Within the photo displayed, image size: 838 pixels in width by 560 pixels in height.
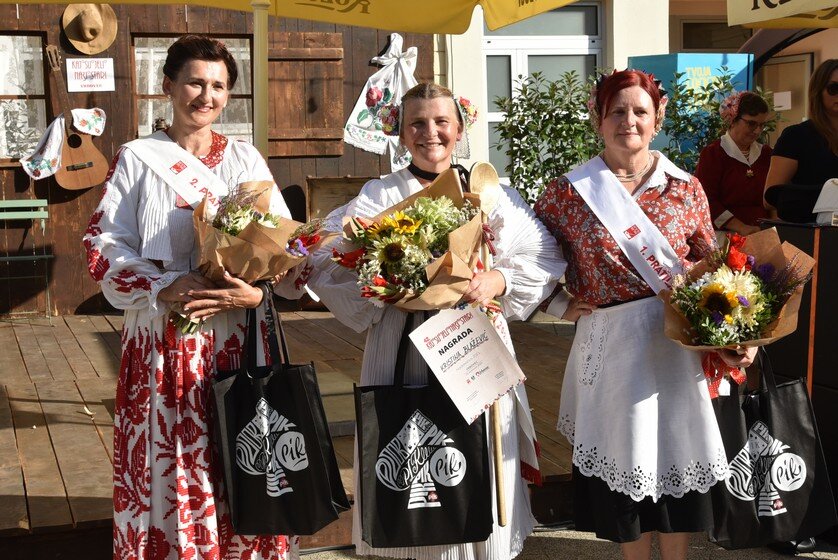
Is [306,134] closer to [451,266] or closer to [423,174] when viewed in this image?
[423,174]

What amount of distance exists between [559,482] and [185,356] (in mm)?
1783

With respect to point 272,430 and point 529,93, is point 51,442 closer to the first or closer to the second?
point 272,430

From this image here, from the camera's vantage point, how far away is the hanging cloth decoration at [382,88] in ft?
28.0

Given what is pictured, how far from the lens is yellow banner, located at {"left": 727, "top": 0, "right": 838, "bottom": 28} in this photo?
3.92 metres

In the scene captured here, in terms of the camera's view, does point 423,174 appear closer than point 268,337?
No

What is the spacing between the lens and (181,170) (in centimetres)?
287

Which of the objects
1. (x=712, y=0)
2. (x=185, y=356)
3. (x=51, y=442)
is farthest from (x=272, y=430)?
(x=712, y=0)

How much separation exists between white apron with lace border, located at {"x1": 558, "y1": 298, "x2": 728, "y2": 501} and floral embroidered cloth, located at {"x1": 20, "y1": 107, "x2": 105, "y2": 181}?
590cm

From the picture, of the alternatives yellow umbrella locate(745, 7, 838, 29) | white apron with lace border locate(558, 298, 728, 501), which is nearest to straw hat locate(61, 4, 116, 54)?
yellow umbrella locate(745, 7, 838, 29)

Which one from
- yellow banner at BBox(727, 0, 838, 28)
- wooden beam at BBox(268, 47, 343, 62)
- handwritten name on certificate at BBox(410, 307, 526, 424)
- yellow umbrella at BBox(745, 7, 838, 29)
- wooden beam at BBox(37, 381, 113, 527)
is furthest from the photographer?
wooden beam at BBox(268, 47, 343, 62)

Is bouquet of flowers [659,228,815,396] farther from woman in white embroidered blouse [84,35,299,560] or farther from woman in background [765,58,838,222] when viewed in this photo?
woman in background [765,58,838,222]

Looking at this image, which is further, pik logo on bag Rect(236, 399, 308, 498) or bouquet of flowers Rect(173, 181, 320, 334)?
pik logo on bag Rect(236, 399, 308, 498)

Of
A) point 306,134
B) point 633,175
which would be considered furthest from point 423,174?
point 306,134

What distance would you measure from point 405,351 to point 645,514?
87 cm
